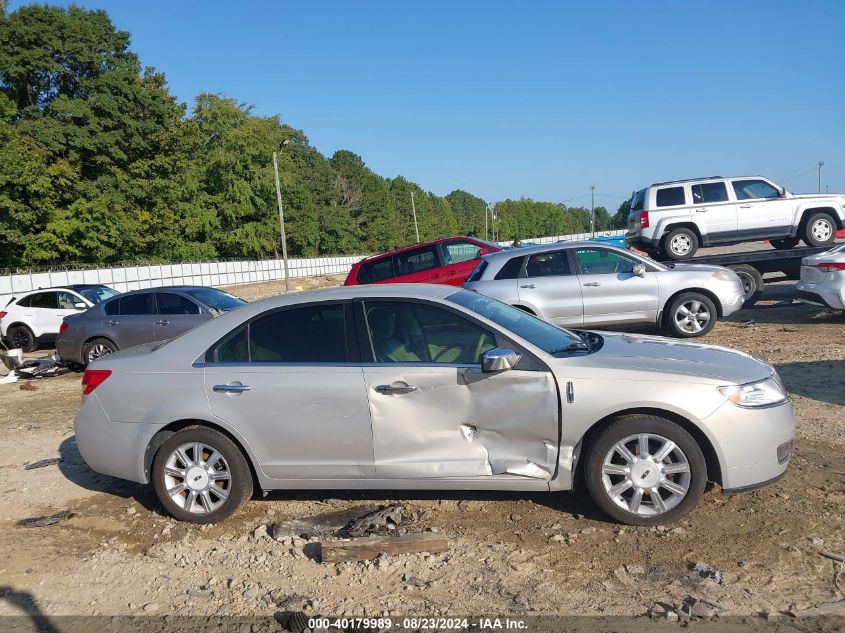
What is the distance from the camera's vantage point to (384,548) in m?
4.24

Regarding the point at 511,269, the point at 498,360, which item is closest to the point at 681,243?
the point at 511,269

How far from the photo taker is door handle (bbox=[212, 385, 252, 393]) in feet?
15.7

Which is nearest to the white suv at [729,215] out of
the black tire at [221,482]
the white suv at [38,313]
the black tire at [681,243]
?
the black tire at [681,243]

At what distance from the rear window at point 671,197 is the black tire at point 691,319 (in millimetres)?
3806

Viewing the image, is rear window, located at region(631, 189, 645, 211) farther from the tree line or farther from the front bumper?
the tree line

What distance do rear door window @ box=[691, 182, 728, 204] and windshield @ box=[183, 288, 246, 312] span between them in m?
9.26

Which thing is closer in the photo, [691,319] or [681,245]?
[691,319]

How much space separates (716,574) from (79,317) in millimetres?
11871

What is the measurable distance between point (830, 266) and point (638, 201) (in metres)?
4.48

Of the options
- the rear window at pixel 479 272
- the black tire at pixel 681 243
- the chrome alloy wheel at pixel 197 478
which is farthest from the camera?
the black tire at pixel 681 243

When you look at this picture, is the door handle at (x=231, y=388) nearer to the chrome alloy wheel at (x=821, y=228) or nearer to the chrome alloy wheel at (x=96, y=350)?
the chrome alloy wheel at (x=96, y=350)

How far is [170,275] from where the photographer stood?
42.4m

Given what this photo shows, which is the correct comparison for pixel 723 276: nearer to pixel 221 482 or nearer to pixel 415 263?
pixel 415 263

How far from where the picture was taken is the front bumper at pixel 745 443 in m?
4.27
